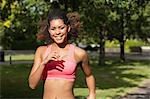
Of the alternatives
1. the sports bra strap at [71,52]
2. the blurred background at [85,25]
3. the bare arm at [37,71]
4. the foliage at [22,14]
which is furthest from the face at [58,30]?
the foliage at [22,14]

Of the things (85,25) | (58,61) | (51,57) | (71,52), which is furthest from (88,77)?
(85,25)

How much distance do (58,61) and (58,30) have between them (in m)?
0.32

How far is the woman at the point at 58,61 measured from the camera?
13.2 feet

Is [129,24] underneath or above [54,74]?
underneath

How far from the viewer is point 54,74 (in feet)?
13.4

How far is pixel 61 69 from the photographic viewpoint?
4047mm

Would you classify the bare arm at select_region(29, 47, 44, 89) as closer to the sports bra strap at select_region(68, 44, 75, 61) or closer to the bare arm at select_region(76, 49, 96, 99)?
the sports bra strap at select_region(68, 44, 75, 61)

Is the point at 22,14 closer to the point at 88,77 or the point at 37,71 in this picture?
the point at 88,77

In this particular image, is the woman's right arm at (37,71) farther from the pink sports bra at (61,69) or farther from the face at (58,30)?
the face at (58,30)

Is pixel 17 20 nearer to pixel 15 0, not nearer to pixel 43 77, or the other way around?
pixel 15 0

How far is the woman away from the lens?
13.2 feet

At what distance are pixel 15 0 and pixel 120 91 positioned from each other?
4.93 m

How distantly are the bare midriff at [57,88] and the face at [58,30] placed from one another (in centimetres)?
39

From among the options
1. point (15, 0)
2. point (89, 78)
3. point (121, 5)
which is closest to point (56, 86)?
point (89, 78)
